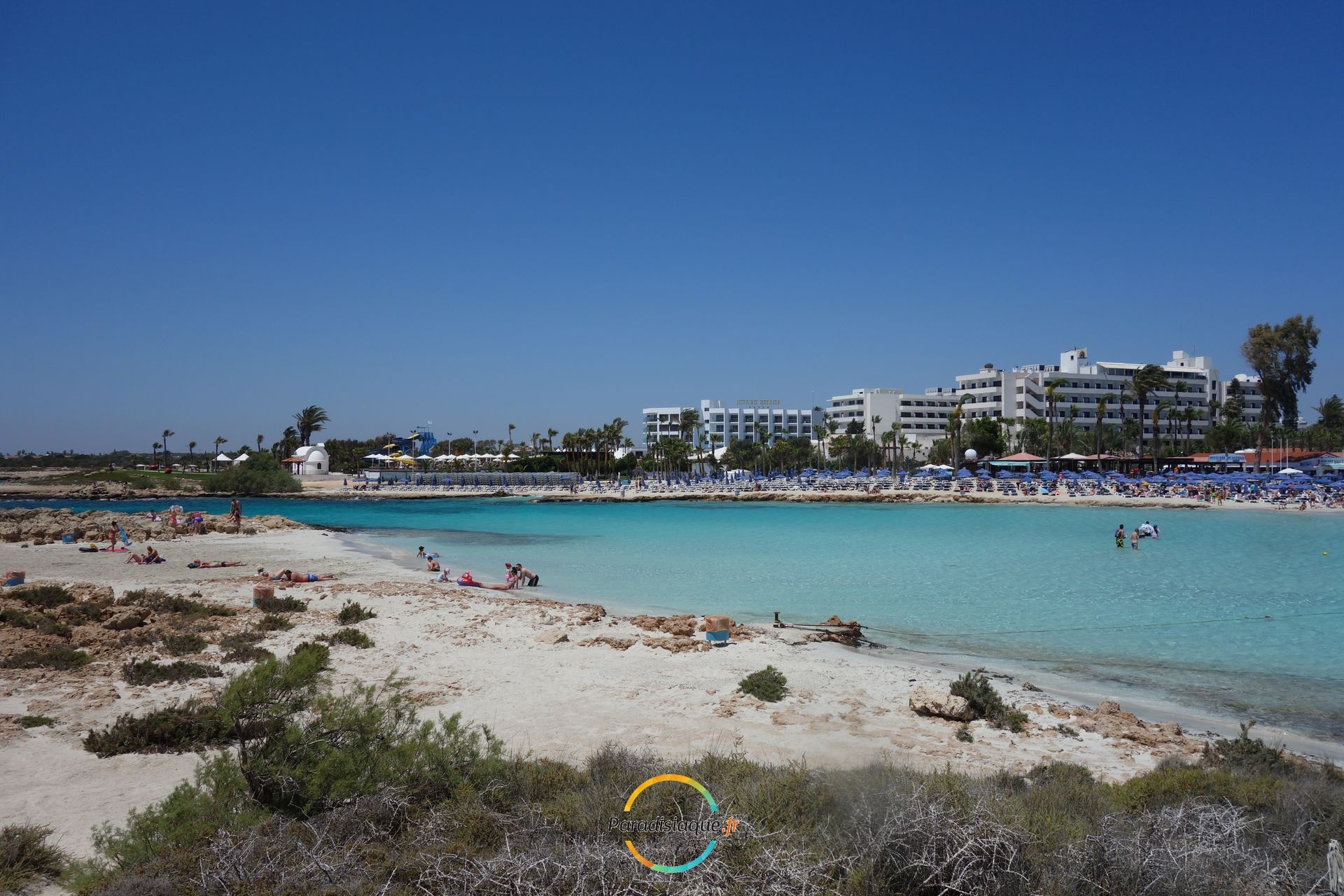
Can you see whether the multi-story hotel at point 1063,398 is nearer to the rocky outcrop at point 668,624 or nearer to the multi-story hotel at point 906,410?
the multi-story hotel at point 906,410

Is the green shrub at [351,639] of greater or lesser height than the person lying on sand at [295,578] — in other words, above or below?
above

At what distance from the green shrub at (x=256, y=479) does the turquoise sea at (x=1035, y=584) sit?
50.4m

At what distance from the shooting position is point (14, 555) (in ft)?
86.4

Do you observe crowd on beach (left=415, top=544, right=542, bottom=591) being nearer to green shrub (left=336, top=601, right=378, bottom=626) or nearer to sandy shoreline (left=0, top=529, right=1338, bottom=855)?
sandy shoreline (left=0, top=529, right=1338, bottom=855)

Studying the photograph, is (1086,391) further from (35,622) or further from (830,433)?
(35,622)

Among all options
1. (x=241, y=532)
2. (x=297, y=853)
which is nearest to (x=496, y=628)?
(x=297, y=853)

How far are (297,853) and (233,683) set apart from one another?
5.73 ft

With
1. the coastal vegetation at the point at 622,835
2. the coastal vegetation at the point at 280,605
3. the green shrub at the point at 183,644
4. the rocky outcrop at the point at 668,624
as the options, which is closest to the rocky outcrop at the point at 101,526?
the coastal vegetation at the point at 280,605

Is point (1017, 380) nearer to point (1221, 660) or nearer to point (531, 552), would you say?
point (531, 552)

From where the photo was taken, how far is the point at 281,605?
15.4 meters

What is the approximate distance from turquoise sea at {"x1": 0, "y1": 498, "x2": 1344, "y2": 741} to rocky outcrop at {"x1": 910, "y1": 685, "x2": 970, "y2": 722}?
3617mm

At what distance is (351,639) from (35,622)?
18.2 feet

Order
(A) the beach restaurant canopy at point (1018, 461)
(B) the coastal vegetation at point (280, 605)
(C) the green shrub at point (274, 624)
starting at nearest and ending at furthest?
(C) the green shrub at point (274, 624), (B) the coastal vegetation at point (280, 605), (A) the beach restaurant canopy at point (1018, 461)

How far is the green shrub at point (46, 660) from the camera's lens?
10.3 m
